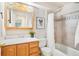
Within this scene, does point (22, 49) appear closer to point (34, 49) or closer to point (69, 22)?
point (34, 49)

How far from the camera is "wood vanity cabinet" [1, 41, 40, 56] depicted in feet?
5.12

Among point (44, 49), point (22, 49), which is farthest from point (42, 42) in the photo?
point (22, 49)

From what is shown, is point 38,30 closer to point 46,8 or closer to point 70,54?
point 46,8

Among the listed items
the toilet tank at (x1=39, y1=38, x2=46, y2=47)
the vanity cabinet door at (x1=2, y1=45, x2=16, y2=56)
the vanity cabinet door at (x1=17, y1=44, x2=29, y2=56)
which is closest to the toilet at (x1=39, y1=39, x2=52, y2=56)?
the toilet tank at (x1=39, y1=38, x2=46, y2=47)

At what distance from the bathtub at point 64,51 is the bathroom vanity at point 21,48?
0.24 m

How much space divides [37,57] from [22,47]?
0.24 m

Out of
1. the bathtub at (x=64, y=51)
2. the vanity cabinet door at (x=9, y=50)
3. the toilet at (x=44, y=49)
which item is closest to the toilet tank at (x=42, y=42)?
the toilet at (x=44, y=49)

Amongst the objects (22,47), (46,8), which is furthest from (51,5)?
(22,47)

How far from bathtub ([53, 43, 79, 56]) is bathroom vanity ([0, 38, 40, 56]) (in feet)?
0.79

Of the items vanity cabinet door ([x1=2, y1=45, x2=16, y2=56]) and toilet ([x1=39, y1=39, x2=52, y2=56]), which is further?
toilet ([x1=39, y1=39, x2=52, y2=56])

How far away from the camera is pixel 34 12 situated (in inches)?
65.4

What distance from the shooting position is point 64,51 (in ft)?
5.48

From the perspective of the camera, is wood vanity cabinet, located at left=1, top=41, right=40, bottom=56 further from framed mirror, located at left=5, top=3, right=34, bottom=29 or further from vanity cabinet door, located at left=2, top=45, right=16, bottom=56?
framed mirror, located at left=5, top=3, right=34, bottom=29

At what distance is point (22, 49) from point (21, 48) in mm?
18
